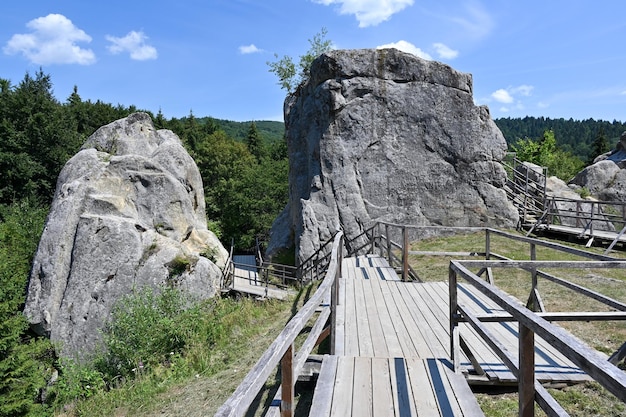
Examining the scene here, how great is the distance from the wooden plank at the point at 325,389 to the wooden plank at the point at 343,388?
0.04 meters

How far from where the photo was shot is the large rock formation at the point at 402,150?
1650cm

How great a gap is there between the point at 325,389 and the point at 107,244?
12662 millimetres

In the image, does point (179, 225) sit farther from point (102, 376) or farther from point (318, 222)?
point (102, 376)

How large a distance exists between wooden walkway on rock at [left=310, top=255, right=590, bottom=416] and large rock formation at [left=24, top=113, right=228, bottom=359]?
820 centimetres

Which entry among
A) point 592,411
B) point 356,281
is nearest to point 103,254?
point 356,281

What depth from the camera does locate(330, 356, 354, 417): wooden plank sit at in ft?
10.8

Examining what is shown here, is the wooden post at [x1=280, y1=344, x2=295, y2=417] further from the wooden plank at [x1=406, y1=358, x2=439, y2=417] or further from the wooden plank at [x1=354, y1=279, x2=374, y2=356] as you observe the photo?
the wooden plank at [x1=354, y1=279, x2=374, y2=356]

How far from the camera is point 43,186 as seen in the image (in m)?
30.4

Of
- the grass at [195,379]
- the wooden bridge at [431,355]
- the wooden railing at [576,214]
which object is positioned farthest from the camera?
the wooden railing at [576,214]

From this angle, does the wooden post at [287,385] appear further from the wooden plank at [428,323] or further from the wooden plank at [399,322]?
the wooden plank at [428,323]

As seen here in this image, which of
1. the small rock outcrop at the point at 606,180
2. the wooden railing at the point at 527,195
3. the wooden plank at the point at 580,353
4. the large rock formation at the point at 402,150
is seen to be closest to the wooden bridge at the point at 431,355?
the wooden plank at the point at 580,353

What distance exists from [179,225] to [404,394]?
1445 cm

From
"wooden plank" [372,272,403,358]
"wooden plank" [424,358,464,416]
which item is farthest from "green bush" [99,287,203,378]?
"wooden plank" [424,358,464,416]

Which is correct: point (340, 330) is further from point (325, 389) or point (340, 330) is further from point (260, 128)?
point (260, 128)
